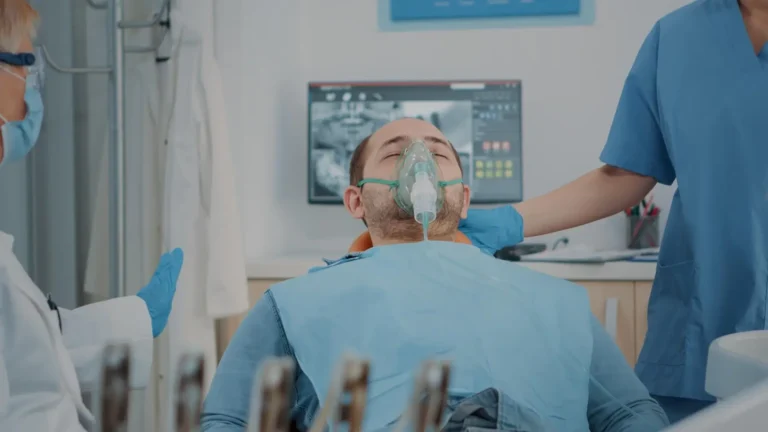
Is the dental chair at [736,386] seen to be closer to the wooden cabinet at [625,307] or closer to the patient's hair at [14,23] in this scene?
the patient's hair at [14,23]

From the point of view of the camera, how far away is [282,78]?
116 inches

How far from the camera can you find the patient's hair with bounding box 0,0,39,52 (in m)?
1.08

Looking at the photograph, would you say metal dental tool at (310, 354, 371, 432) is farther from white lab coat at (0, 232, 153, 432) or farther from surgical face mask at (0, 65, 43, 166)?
surgical face mask at (0, 65, 43, 166)

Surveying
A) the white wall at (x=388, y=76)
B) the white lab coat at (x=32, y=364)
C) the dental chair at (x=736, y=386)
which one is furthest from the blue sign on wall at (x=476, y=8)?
the dental chair at (x=736, y=386)

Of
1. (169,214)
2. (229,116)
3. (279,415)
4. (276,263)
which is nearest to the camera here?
(279,415)

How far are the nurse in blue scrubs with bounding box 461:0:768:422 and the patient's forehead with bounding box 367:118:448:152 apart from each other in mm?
221

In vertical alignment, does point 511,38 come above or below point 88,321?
above

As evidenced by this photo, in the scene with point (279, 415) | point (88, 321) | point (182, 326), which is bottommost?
point (182, 326)

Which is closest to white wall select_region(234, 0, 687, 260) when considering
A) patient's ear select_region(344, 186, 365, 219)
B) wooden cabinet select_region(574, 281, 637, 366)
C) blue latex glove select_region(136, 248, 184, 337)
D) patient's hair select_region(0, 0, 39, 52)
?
wooden cabinet select_region(574, 281, 637, 366)

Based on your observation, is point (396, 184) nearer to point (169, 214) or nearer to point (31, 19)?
point (31, 19)

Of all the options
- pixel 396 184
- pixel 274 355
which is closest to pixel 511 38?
pixel 396 184

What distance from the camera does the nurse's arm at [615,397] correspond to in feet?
3.47

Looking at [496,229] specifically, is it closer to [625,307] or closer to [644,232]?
[625,307]

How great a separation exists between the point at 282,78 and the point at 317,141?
30cm
